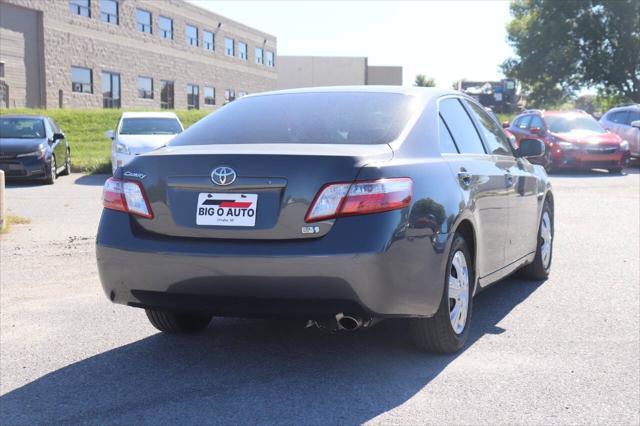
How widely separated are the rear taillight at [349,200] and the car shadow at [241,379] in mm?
902

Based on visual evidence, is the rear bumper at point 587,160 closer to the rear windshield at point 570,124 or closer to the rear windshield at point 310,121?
the rear windshield at point 570,124

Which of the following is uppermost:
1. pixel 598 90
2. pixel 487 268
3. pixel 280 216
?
pixel 598 90

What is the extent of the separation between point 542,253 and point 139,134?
13935 millimetres

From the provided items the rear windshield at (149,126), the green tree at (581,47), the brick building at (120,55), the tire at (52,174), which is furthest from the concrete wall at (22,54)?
the green tree at (581,47)

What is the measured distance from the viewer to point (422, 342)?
4.78 m

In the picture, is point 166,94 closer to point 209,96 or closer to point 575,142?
point 209,96

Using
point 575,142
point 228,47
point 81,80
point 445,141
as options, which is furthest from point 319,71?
point 445,141

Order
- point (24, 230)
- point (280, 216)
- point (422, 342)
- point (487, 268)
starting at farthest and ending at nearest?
point (24, 230) < point (487, 268) < point (422, 342) < point (280, 216)

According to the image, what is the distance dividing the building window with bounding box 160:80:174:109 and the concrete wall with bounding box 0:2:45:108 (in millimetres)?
11542

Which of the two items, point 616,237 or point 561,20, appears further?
point 561,20

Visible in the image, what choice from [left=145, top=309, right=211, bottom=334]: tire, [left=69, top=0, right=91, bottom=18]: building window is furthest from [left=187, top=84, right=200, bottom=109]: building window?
[left=145, top=309, right=211, bottom=334]: tire

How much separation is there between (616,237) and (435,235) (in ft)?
20.0

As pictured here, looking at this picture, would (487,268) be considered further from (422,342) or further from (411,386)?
(411,386)

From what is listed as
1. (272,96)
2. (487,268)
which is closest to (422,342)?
(487,268)
